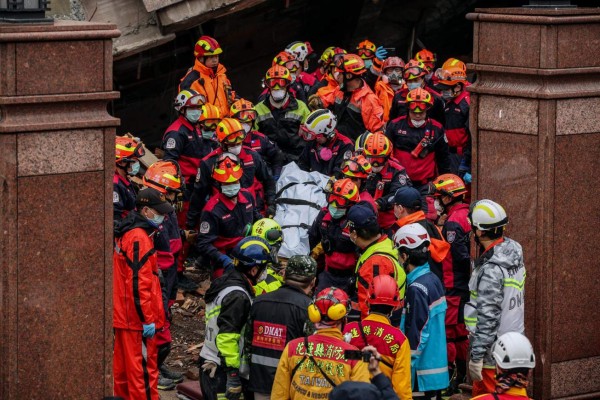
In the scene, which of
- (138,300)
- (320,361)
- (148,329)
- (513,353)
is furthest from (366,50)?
(513,353)

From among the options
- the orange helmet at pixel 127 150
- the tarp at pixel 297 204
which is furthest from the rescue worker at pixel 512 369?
the orange helmet at pixel 127 150

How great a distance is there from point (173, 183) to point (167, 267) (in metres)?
0.86

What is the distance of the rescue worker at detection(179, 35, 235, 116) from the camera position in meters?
16.9

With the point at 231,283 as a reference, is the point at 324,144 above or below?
above

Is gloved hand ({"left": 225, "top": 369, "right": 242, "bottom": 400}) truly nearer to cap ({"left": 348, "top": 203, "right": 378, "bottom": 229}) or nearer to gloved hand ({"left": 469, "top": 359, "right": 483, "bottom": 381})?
gloved hand ({"left": 469, "top": 359, "right": 483, "bottom": 381})

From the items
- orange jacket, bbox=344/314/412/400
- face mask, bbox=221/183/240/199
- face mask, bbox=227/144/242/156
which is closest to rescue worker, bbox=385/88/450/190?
face mask, bbox=227/144/242/156

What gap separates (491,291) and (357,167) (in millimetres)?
3919

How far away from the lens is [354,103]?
1702 centimetres

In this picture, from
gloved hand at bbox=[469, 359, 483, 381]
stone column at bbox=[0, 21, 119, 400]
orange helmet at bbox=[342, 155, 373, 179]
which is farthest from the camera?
orange helmet at bbox=[342, 155, 373, 179]

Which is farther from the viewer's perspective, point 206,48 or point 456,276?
point 206,48

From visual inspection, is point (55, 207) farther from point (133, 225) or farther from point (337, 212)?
point (337, 212)

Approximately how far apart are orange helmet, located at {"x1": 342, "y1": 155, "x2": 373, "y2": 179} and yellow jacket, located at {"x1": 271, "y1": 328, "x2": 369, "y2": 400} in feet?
16.1

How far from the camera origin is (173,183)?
12766 mm

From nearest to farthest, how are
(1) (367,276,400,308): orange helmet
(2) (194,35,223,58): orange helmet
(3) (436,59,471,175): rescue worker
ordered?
(1) (367,276,400,308): orange helmet
(2) (194,35,223,58): orange helmet
(3) (436,59,471,175): rescue worker
